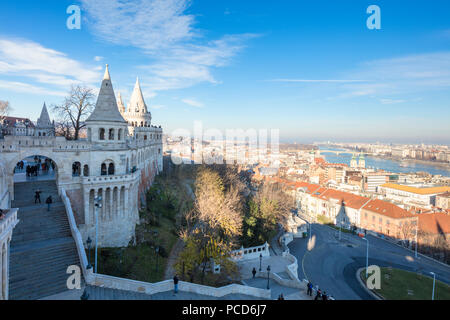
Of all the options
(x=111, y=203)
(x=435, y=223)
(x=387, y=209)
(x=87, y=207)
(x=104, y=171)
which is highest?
(x=104, y=171)

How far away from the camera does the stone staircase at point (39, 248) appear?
1501 centimetres

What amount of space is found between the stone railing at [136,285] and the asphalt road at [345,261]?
1167cm

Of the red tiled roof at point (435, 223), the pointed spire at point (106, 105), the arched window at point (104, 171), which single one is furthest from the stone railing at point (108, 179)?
the red tiled roof at point (435, 223)

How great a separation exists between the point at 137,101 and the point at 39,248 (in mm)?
32830

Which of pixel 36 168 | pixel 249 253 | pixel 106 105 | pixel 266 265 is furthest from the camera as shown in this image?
pixel 249 253

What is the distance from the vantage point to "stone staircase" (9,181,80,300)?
49.2 feet

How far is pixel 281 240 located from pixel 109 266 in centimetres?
2505

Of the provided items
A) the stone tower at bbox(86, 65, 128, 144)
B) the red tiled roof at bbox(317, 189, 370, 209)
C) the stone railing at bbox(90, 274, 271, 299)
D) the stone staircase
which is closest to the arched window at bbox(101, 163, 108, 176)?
the stone tower at bbox(86, 65, 128, 144)

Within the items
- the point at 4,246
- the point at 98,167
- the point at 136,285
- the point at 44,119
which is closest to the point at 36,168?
the point at 98,167

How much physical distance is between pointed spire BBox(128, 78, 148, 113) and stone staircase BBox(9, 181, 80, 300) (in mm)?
25413

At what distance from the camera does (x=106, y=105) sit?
77.7 feet

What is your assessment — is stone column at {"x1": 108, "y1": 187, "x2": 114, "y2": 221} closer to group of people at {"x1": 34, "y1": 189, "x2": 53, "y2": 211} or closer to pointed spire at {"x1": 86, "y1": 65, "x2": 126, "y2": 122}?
group of people at {"x1": 34, "y1": 189, "x2": 53, "y2": 211}

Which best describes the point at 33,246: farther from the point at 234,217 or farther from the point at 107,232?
the point at 234,217

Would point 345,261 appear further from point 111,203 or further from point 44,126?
point 44,126
